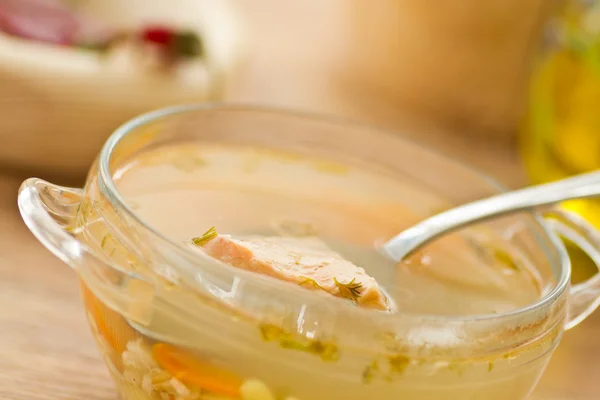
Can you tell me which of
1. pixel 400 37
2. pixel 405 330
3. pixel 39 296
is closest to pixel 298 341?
pixel 405 330

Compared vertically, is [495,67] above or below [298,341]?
above

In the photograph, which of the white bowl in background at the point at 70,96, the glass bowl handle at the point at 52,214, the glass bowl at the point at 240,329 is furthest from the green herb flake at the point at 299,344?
the white bowl in background at the point at 70,96

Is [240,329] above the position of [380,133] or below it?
below

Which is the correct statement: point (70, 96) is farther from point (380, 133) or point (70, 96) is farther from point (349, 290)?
point (349, 290)

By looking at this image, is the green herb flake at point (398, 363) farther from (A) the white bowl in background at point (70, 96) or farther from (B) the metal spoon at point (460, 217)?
(A) the white bowl in background at point (70, 96)

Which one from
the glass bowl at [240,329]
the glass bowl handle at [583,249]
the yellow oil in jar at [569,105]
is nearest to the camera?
the glass bowl at [240,329]

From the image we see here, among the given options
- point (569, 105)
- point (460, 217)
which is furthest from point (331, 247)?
point (569, 105)

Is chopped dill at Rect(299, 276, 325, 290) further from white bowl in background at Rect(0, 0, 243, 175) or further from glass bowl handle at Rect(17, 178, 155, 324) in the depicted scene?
white bowl in background at Rect(0, 0, 243, 175)

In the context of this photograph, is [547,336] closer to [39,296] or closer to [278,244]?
[278,244]
